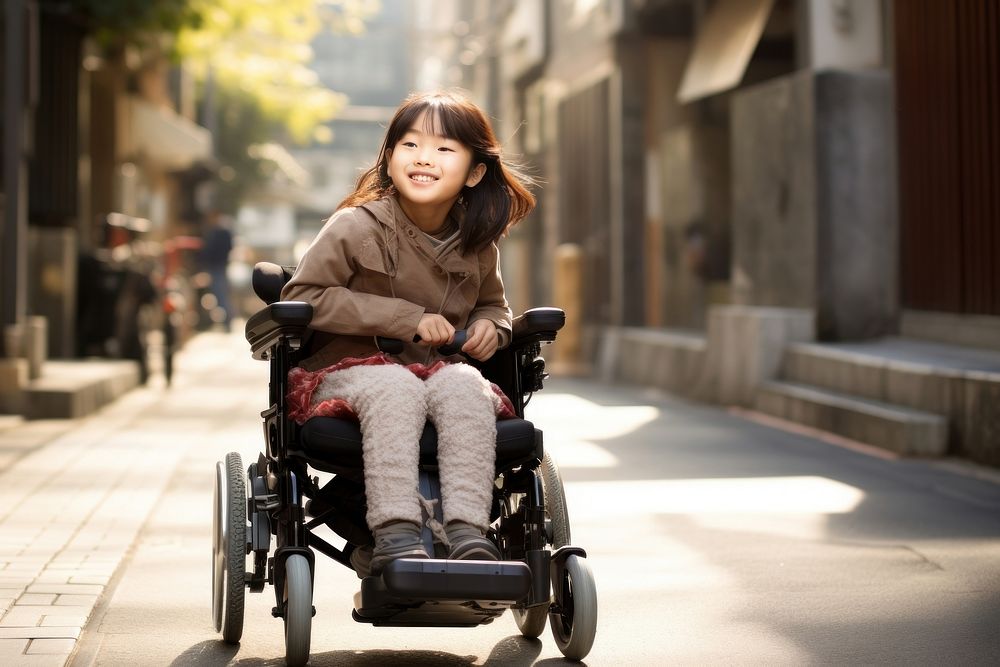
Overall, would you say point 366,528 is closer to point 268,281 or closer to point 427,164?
point 268,281

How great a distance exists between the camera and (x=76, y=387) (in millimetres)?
12047

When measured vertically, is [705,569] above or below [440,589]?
below

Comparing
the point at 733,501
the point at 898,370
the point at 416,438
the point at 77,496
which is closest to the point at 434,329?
the point at 416,438

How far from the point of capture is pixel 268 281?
4.89 m

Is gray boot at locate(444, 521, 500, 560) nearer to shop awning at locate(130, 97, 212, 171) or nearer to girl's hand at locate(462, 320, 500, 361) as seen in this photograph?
girl's hand at locate(462, 320, 500, 361)

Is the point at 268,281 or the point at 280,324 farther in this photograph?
the point at 268,281

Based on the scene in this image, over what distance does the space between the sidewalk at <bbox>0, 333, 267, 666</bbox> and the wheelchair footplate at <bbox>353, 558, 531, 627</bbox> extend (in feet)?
3.00

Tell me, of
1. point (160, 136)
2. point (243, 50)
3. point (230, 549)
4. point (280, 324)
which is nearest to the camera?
point (280, 324)

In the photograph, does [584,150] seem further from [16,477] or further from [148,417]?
[16,477]

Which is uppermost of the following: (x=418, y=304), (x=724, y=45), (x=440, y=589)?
(x=724, y=45)

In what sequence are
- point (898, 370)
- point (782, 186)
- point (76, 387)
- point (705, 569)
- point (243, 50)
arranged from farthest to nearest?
point (243, 50), point (782, 186), point (76, 387), point (898, 370), point (705, 569)

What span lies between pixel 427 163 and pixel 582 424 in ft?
24.4

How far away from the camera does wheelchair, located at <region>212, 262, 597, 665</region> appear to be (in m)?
4.10

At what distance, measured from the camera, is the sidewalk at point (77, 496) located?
502 centimetres
